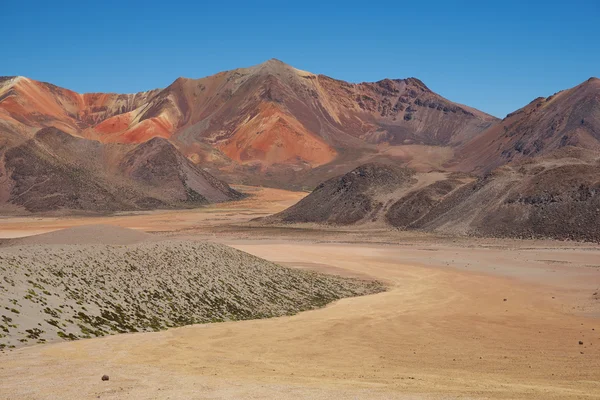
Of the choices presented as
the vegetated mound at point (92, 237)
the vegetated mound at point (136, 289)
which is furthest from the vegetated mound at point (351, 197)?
the vegetated mound at point (92, 237)

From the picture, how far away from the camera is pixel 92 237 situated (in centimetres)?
3428

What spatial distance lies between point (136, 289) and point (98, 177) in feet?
350

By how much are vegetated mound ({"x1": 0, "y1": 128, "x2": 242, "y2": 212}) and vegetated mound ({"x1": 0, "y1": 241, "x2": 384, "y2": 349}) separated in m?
86.4

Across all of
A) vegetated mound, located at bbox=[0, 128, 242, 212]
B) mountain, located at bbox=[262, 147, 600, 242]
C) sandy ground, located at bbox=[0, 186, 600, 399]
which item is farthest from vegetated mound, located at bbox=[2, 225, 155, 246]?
vegetated mound, located at bbox=[0, 128, 242, 212]

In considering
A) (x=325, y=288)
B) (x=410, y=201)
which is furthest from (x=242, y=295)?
(x=410, y=201)

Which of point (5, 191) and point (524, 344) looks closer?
point (524, 344)

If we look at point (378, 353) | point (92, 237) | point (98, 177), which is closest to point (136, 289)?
point (92, 237)

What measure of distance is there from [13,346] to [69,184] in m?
104

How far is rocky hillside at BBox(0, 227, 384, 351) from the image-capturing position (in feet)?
76.6

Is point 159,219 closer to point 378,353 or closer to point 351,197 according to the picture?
point 351,197

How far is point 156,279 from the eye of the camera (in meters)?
29.8

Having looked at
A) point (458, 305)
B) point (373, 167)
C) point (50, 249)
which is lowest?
point (458, 305)

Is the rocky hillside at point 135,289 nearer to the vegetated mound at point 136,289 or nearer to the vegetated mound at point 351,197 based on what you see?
the vegetated mound at point 136,289

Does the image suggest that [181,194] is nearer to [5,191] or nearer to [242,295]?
[5,191]
